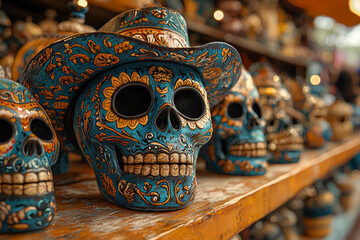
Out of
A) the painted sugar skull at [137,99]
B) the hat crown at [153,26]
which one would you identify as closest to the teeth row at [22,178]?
the painted sugar skull at [137,99]

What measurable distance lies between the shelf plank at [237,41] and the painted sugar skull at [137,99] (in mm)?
706

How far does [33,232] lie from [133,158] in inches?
8.5

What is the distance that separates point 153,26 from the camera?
716mm

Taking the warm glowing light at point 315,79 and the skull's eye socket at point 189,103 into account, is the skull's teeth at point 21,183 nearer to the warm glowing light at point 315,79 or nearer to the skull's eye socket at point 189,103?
the skull's eye socket at point 189,103

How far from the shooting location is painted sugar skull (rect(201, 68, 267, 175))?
104cm

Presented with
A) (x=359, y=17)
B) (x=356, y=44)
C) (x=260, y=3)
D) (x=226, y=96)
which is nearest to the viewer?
(x=226, y=96)

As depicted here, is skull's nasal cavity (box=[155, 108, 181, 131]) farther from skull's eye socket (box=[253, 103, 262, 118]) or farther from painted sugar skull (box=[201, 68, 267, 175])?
skull's eye socket (box=[253, 103, 262, 118])

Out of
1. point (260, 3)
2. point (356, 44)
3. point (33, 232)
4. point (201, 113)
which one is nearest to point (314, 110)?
point (260, 3)

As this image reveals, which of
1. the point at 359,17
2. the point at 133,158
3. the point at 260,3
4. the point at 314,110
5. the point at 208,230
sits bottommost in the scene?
the point at 208,230

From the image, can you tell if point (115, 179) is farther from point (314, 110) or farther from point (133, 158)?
point (314, 110)

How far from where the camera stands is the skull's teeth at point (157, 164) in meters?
0.66

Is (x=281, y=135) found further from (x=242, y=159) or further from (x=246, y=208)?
(x=246, y=208)

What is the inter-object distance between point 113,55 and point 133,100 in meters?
0.11

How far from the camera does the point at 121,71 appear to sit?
694 millimetres
